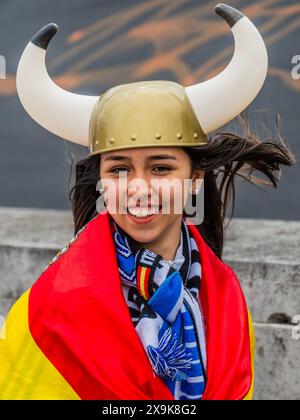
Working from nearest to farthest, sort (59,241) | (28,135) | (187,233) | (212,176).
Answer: (187,233), (212,176), (59,241), (28,135)

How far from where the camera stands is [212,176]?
2.44 metres

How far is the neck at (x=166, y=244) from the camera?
7.09 ft

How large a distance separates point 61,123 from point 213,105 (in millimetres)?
408

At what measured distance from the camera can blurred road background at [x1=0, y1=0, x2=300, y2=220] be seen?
20.3 ft

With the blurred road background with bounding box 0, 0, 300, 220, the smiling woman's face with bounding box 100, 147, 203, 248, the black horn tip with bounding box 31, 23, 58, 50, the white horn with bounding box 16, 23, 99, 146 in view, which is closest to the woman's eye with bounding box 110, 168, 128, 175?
the smiling woman's face with bounding box 100, 147, 203, 248

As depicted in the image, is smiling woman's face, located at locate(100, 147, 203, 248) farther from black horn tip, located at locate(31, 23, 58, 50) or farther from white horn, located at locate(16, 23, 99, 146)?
black horn tip, located at locate(31, 23, 58, 50)

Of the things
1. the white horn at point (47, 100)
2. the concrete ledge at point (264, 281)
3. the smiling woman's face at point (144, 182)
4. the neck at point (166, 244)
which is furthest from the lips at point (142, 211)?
the concrete ledge at point (264, 281)

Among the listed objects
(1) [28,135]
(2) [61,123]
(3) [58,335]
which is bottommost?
(1) [28,135]

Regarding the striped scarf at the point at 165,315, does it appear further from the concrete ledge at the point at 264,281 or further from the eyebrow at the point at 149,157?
the concrete ledge at the point at 264,281

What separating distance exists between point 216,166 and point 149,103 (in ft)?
1.12

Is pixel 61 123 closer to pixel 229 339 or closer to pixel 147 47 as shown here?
pixel 229 339

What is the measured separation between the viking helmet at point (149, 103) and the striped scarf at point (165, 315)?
0.28 m

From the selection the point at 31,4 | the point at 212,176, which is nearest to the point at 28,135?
the point at 31,4

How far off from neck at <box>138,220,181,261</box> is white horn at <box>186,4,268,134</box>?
30 centimetres
